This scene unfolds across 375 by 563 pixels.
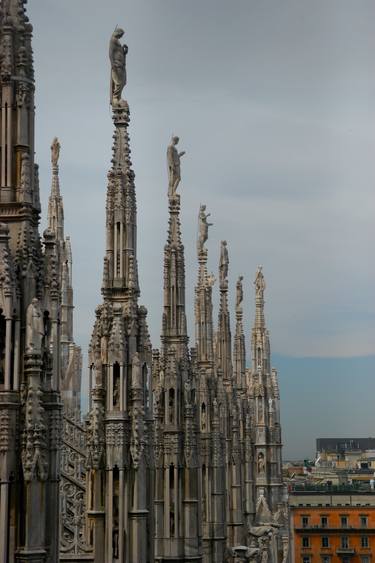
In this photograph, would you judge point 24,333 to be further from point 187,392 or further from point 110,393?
point 187,392

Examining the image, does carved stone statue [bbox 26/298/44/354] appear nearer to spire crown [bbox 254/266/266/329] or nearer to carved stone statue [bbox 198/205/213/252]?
carved stone statue [bbox 198/205/213/252]

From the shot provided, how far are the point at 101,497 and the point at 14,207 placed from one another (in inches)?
305

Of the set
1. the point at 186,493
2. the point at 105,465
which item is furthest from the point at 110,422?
the point at 186,493

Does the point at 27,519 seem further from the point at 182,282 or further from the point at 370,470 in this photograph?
the point at 370,470

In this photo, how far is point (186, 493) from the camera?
2331 cm

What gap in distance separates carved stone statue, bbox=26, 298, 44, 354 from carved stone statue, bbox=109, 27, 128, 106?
31.5ft

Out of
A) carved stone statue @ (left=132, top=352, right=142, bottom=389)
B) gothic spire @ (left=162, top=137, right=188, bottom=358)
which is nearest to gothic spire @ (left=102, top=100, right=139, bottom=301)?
carved stone statue @ (left=132, top=352, right=142, bottom=389)

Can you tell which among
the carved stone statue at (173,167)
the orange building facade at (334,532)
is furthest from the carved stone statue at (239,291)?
the orange building facade at (334,532)

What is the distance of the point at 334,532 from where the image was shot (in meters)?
83.2

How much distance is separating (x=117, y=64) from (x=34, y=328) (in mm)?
10415

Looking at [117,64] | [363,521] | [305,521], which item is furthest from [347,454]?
[117,64]

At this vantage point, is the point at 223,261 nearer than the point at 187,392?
No

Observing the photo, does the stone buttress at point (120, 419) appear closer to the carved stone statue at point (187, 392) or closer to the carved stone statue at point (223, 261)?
the carved stone statue at point (187, 392)

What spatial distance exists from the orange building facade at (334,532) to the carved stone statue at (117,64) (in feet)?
223
